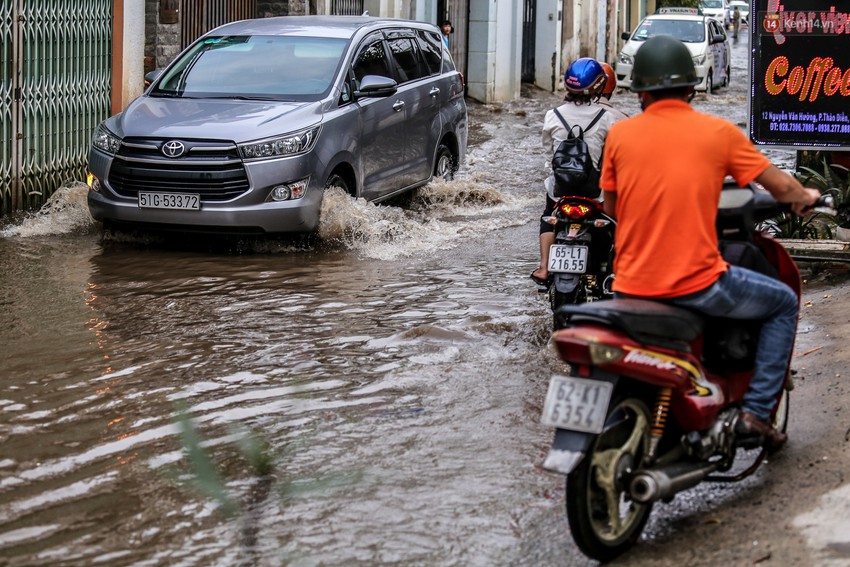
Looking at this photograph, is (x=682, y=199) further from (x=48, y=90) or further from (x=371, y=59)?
(x=48, y=90)

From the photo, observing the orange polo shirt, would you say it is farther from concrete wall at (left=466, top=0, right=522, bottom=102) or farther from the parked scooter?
concrete wall at (left=466, top=0, right=522, bottom=102)

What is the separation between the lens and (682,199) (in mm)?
4605

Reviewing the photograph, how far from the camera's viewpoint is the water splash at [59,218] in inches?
451

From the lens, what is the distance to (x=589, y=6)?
120ft

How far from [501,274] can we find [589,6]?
28.0 m

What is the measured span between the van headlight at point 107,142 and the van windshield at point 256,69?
890 millimetres

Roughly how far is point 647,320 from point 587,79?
11.1 feet

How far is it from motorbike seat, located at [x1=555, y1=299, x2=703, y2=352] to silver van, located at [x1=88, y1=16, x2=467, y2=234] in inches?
239

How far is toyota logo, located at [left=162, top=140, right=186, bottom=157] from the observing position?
10.3 metres

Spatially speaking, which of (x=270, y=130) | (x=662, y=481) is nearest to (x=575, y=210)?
(x=662, y=481)

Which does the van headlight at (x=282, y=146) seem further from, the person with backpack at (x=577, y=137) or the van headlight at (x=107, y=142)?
the person with backpack at (x=577, y=137)

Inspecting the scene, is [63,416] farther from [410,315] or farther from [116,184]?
[116,184]

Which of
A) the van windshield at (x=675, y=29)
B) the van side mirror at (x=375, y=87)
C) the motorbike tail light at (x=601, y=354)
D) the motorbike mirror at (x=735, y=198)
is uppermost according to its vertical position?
the van windshield at (x=675, y=29)

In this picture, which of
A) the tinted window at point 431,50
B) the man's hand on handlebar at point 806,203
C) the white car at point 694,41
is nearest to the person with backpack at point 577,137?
the man's hand on handlebar at point 806,203
